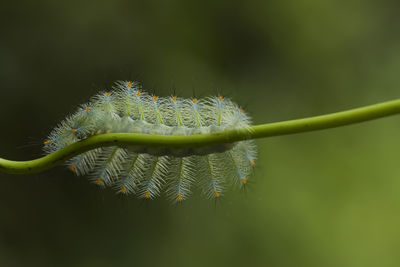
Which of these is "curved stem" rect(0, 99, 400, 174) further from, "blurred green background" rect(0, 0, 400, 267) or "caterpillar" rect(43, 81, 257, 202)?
"blurred green background" rect(0, 0, 400, 267)

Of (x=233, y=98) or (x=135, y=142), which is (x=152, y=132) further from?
(x=233, y=98)

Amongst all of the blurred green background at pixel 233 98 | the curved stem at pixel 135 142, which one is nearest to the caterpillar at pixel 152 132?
the curved stem at pixel 135 142

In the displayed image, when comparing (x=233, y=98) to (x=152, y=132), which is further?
(x=233, y=98)

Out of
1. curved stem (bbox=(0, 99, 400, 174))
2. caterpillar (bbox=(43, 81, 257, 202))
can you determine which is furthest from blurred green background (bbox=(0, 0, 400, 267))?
curved stem (bbox=(0, 99, 400, 174))

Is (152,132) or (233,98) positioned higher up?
(233,98)

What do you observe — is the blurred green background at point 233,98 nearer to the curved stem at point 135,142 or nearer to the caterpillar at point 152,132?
the caterpillar at point 152,132

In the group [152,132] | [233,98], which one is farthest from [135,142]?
[233,98]
